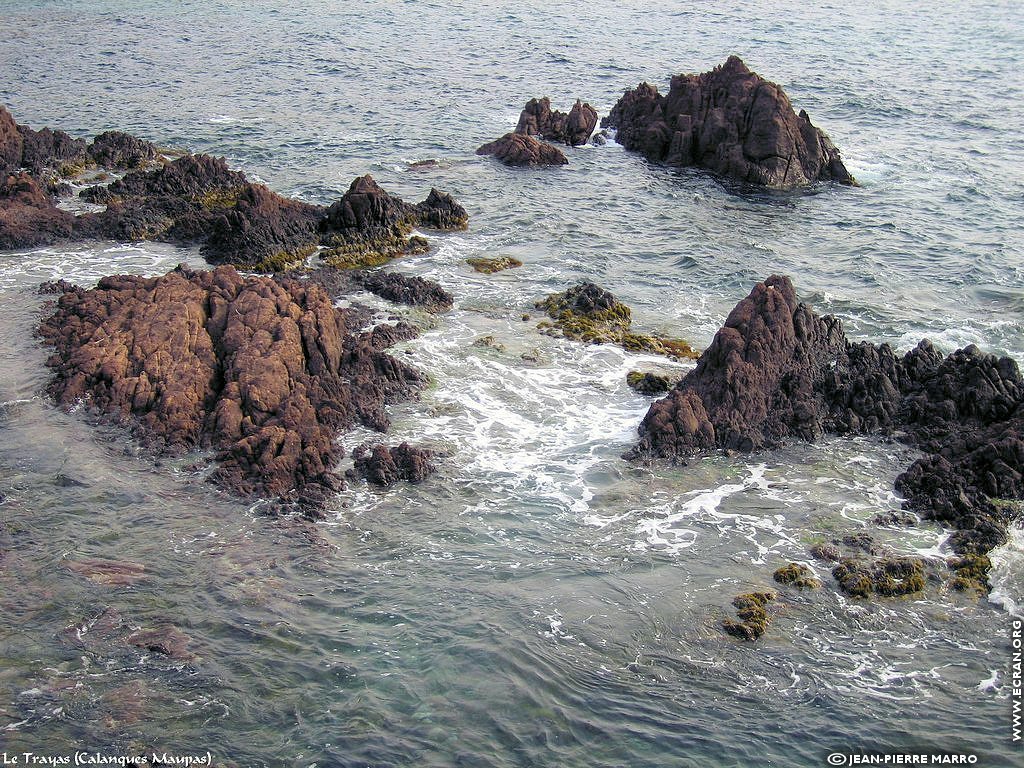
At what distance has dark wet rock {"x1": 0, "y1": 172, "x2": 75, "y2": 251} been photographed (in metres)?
36.1

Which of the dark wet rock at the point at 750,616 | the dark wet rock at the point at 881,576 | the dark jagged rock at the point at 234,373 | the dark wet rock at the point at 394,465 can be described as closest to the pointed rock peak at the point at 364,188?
the dark jagged rock at the point at 234,373

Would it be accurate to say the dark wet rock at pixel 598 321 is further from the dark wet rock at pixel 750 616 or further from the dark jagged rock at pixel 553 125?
the dark jagged rock at pixel 553 125

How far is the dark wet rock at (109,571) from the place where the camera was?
19.7m

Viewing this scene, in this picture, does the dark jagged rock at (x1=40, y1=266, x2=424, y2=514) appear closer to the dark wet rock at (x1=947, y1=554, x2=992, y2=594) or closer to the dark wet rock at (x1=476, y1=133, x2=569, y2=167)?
the dark wet rock at (x1=947, y1=554, x2=992, y2=594)

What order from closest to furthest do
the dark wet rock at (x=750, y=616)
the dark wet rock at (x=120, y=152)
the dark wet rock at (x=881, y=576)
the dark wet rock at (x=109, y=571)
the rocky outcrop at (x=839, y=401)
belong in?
the dark wet rock at (x=750, y=616)
the dark wet rock at (x=109, y=571)
the dark wet rock at (x=881, y=576)
the rocky outcrop at (x=839, y=401)
the dark wet rock at (x=120, y=152)

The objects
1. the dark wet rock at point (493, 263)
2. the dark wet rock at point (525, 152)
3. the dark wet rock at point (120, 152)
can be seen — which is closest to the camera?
the dark wet rock at point (493, 263)

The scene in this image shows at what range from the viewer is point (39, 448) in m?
23.8

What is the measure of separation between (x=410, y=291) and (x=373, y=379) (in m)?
6.34

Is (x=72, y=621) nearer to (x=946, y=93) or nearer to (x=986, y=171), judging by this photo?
(x=986, y=171)

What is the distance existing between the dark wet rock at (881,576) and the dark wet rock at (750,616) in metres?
1.74

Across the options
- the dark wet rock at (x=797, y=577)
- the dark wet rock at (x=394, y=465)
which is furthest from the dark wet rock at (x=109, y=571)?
the dark wet rock at (x=797, y=577)

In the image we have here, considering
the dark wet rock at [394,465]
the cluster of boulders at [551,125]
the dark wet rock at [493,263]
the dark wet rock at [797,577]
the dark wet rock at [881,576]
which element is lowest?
the dark wet rock at [797,577]

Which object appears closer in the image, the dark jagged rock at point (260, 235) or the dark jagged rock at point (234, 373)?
the dark jagged rock at point (234, 373)

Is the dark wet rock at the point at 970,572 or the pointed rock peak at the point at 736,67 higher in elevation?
the pointed rock peak at the point at 736,67
